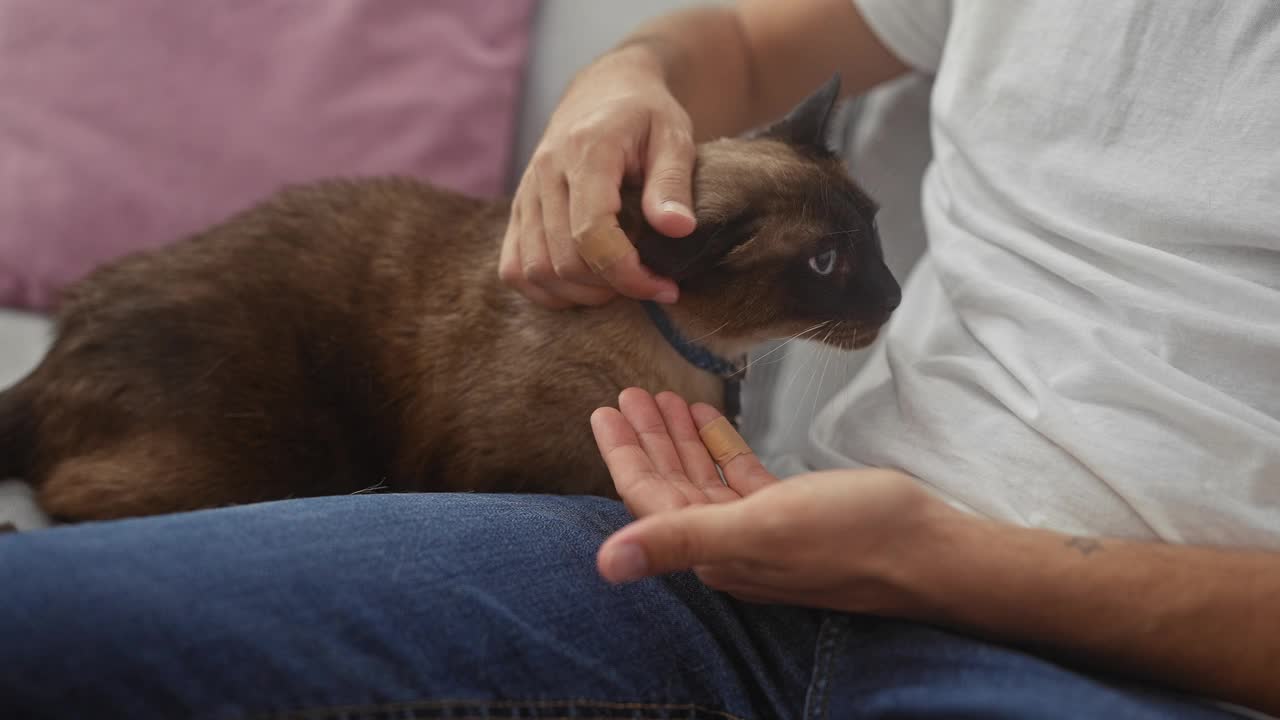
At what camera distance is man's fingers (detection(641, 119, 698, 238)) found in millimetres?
1125

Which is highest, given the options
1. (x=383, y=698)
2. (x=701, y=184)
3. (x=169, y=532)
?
(x=701, y=184)

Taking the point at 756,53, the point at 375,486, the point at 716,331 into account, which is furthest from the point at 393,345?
the point at 756,53

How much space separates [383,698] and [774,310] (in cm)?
74

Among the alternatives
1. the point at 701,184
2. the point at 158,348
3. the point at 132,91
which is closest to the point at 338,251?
the point at 158,348

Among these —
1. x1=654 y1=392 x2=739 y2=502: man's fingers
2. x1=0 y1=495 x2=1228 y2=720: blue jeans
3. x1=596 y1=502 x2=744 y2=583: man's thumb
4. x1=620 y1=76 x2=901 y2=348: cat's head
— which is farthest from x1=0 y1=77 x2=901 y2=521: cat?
x1=596 y1=502 x2=744 y2=583: man's thumb

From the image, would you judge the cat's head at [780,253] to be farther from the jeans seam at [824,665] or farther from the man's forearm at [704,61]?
the jeans seam at [824,665]

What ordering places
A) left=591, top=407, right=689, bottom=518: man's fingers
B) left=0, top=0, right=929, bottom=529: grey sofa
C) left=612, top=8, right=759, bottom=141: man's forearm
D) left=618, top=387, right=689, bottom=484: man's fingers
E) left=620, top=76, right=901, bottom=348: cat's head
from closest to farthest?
1. left=591, top=407, right=689, bottom=518: man's fingers
2. left=618, top=387, right=689, bottom=484: man's fingers
3. left=620, top=76, right=901, bottom=348: cat's head
4. left=612, top=8, right=759, bottom=141: man's forearm
5. left=0, top=0, right=929, bottom=529: grey sofa

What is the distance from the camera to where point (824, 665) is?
93 centimetres

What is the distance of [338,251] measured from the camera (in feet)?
4.67

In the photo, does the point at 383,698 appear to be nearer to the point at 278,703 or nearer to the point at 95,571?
the point at 278,703

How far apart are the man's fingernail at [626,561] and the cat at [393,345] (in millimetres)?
464

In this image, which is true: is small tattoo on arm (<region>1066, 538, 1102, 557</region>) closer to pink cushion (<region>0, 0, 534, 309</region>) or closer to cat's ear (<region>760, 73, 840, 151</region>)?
cat's ear (<region>760, 73, 840, 151</region>)

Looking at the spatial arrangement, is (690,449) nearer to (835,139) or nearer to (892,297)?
(892,297)

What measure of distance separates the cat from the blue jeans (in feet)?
1.04
